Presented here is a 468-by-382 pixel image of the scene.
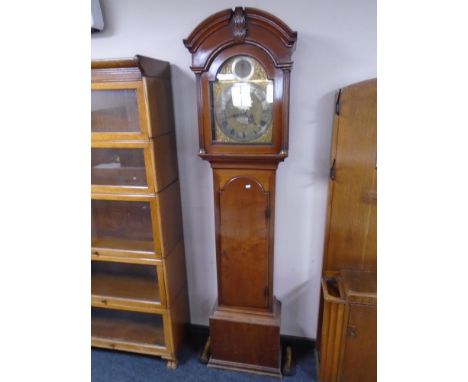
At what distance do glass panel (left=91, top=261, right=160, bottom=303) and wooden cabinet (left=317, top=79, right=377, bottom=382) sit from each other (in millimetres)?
970

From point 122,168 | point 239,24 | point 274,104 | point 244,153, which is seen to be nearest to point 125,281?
point 122,168

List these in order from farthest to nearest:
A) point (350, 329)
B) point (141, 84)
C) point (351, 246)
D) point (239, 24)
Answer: point (351, 246), point (350, 329), point (141, 84), point (239, 24)

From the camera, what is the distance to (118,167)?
1.55 metres

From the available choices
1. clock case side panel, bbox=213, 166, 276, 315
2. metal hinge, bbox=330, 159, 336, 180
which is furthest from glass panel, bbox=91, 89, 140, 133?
metal hinge, bbox=330, 159, 336, 180

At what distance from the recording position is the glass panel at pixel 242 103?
122 centimetres

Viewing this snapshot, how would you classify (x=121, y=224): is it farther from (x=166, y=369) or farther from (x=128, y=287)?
(x=166, y=369)

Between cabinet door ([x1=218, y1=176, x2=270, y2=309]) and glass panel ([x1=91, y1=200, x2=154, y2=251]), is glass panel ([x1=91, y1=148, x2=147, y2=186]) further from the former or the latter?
cabinet door ([x1=218, y1=176, x2=270, y2=309])

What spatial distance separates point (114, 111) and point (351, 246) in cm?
139

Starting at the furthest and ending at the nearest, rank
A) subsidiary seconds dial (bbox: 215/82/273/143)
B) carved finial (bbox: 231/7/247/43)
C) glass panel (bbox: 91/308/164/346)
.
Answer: glass panel (bbox: 91/308/164/346), subsidiary seconds dial (bbox: 215/82/273/143), carved finial (bbox: 231/7/247/43)

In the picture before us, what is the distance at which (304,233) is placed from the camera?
63.9 inches

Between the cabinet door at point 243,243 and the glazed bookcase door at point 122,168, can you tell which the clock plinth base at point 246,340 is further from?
the glazed bookcase door at point 122,168

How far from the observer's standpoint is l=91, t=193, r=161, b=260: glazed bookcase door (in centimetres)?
156

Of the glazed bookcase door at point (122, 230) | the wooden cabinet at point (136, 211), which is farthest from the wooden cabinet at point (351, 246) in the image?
the glazed bookcase door at point (122, 230)

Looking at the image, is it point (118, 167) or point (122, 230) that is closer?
point (118, 167)
